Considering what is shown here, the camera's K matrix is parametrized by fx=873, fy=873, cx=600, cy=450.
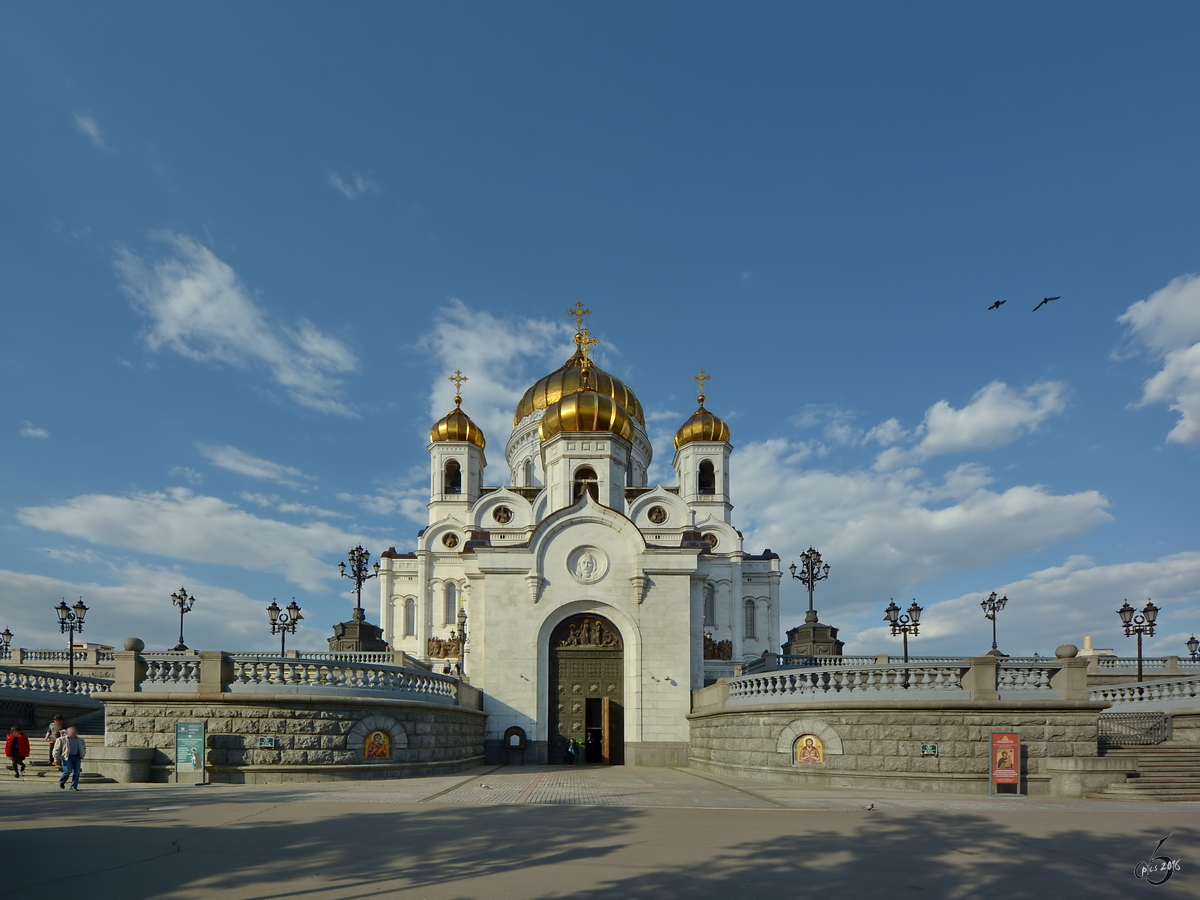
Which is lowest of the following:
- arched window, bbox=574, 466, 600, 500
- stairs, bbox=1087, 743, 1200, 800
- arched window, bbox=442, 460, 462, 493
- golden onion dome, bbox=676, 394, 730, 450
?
stairs, bbox=1087, 743, 1200, 800

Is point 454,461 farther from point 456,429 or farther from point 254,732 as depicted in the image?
point 254,732

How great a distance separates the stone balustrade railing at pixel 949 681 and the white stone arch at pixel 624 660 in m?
8.68

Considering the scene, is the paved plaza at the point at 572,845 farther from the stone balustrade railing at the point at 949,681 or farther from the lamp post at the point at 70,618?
the lamp post at the point at 70,618

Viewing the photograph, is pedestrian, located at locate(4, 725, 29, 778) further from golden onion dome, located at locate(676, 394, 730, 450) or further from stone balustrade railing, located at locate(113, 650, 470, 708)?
golden onion dome, located at locate(676, 394, 730, 450)

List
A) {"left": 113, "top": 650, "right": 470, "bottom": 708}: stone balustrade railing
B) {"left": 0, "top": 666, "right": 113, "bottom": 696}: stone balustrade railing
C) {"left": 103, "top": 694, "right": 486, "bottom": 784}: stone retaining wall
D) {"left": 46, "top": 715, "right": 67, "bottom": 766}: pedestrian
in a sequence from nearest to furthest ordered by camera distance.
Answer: {"left": 46, "top": 715, "right": 67, "bottom": 766}: pedestrian, {"left": 103, "top": 694, "right": 486, "bottom": 784}: stone retaining wall, {"left": 113, "top": 650, "right": 470, "bottom": 708}: stone balustrade railing, {"left": 0, "top": 666, "right": 113, "bottom": 696}: stone balustrade railing

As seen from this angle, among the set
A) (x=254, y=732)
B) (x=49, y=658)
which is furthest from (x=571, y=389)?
(x=254, y=732)

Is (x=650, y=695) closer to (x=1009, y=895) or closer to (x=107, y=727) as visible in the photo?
(x=107, y=727)

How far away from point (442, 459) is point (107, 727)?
3812 centimetres

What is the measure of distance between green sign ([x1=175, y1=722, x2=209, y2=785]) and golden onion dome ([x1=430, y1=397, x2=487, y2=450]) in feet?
128

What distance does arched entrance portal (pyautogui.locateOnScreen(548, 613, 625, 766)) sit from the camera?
28.0 m

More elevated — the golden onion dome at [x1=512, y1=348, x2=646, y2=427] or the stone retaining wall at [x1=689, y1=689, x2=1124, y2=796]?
the golden onion dome at [x1=512, y1=348, x2=646, y2=427]

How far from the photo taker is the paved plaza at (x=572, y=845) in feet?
27.2

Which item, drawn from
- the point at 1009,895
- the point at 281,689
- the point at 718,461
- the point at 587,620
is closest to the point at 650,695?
the point at 587,620

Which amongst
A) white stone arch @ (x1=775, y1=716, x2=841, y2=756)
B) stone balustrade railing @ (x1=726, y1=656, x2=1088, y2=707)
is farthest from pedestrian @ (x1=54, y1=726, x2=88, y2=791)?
stone balustrade railing @ (x1=726, y1=656, x2=1088, y2=707)
